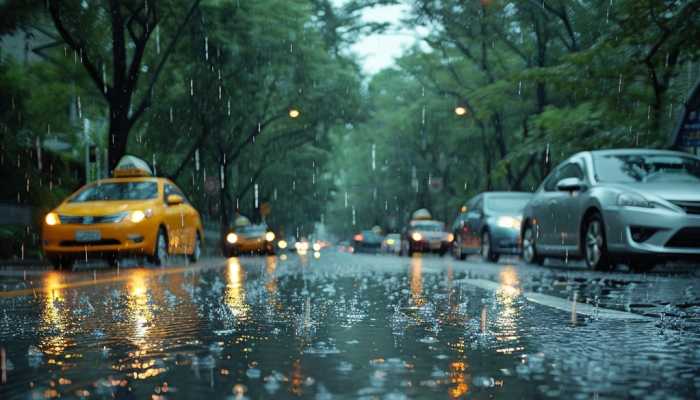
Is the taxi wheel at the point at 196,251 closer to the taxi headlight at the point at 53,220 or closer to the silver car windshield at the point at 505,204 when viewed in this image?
the taxi headlight at the point at 53,220

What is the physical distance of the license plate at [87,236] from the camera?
579 inches

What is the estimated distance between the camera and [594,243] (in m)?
12.8

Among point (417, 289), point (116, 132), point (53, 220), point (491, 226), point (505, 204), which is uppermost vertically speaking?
point (116, 132)

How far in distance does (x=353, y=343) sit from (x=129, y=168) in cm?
1602

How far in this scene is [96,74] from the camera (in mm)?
20906

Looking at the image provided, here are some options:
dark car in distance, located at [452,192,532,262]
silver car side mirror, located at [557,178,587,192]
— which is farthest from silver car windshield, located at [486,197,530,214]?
silver car side mirror, located at [557,178,587,192]

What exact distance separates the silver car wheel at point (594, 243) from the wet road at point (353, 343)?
3.63 meters

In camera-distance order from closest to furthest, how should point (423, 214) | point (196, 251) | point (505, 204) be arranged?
point (196, 251)
point (505, 204)
point (423, 214)

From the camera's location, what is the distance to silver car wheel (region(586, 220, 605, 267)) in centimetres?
1257

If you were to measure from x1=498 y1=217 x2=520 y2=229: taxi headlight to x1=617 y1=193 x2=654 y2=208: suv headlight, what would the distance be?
8.68m

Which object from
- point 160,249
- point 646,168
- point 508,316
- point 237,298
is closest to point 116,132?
point 160,249

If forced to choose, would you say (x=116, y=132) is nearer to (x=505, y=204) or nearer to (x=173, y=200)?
(x=173, y=200)

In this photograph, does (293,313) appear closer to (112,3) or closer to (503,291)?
(503,291)

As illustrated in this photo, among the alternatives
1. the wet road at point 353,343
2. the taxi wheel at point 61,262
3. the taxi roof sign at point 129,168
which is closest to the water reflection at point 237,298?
the wet road at point 353,343
